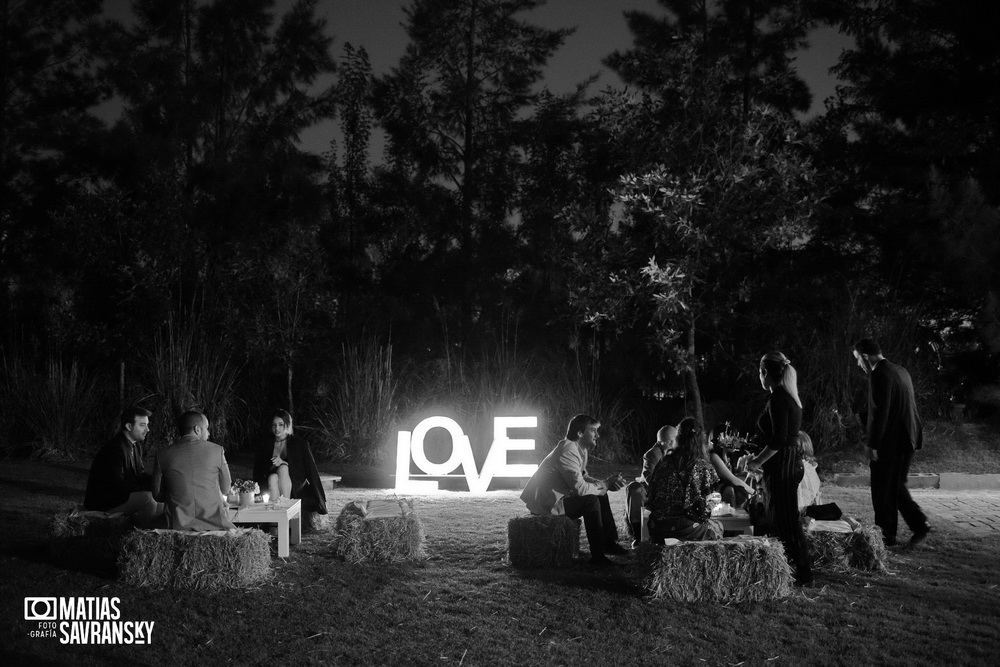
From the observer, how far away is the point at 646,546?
5.89 meters

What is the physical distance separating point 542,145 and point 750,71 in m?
4.78

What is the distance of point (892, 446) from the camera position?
706cm

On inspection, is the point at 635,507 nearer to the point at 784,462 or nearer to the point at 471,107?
the point at 784,462

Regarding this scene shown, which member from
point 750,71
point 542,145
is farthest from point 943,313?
point 542,145

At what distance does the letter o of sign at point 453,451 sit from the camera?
438 inches

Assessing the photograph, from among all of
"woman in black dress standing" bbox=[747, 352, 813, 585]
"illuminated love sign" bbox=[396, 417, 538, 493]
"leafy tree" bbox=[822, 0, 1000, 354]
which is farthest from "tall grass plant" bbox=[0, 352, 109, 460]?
"leafy tree" bbox=[822, 0, 1000, 354]

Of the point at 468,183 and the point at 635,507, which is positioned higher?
the point at 468,183

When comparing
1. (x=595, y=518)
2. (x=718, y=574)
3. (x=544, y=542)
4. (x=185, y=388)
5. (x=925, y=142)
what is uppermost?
(x=925, y=142)

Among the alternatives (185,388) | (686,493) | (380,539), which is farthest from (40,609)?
(185,388)

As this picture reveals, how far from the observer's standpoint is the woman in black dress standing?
5840mm

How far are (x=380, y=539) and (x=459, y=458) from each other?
4.37 metres

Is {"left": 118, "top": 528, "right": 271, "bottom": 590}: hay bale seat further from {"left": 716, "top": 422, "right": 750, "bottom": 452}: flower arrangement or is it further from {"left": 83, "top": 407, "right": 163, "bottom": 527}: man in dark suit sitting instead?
{"left": 716, "top": 422, "right": 750, "bottom": 452}: flower arrangement

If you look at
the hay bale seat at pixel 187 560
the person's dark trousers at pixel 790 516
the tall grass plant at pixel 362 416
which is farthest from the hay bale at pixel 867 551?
the tall grass plant at pixel 362 416

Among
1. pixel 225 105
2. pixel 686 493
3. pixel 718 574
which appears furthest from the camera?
pixel 225 105
